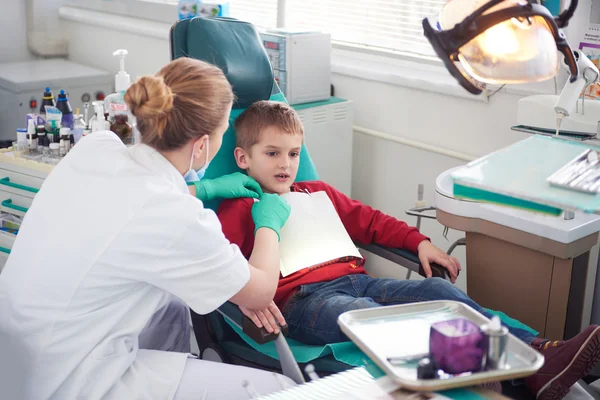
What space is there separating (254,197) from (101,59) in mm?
2740

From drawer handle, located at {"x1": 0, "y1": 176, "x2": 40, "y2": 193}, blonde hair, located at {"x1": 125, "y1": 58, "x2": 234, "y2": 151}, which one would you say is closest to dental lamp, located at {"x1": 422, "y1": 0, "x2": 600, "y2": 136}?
blonde hair, located at {"x1": 125, "y1": 58, "x2": 234, "y2": 151}

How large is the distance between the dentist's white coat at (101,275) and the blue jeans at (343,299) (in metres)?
0.37

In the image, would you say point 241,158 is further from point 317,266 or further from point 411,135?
point 411,135

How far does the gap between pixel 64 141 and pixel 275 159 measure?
2.95 ft

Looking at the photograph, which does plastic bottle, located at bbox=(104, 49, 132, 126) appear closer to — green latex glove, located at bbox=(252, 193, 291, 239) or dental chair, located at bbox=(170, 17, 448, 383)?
dental chair, located at bbox=(170, 17, 448, 383)

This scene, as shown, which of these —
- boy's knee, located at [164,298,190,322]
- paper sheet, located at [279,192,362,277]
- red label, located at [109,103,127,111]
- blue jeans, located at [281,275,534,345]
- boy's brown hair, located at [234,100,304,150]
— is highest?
boy's brown hair, located at [234,100,304,150]

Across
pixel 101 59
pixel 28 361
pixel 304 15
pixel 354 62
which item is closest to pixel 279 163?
pixel 28 361

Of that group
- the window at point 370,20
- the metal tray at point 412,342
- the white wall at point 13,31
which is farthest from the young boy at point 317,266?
the white wall at point 13,31

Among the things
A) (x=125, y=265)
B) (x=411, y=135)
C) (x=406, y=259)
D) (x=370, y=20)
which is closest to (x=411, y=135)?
(x=411, y=135)

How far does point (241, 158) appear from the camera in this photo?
2.12m

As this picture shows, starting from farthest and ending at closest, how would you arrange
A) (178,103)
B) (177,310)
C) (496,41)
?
(177,310) < (178,103) < (496,41)

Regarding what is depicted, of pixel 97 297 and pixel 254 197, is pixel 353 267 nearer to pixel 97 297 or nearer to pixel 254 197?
pixel 254 197

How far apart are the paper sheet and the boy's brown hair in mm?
196

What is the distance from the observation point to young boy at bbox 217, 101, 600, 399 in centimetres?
180
